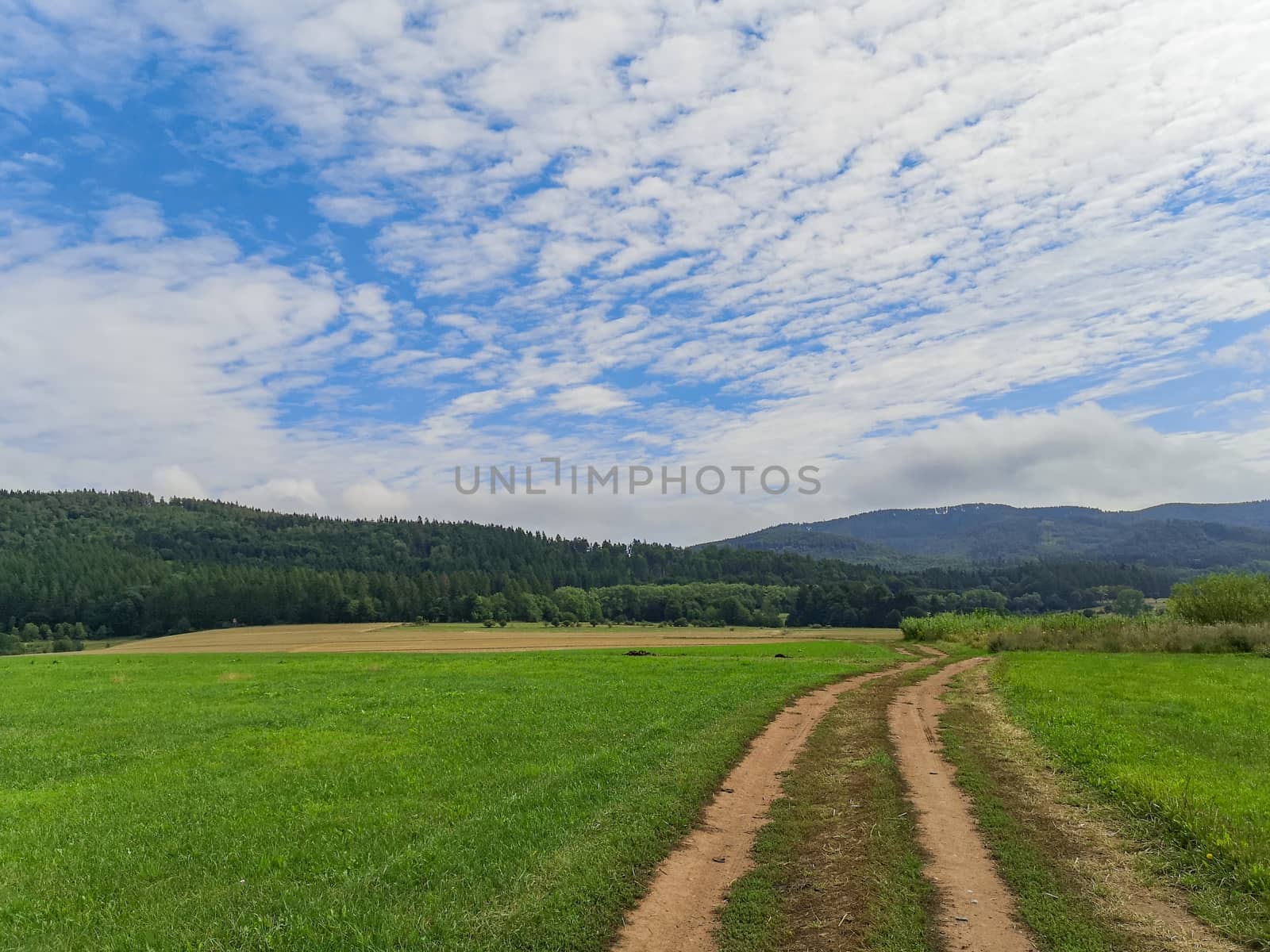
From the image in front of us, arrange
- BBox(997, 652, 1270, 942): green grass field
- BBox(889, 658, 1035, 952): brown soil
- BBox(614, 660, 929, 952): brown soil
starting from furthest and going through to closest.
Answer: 1. BBox(997, 652, 1270, 942): green grass field
2. BBox(614, 660, 929, 952): brown soil
3. BBox(889, 658, 1035, 952): brown soil

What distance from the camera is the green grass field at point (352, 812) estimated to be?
907cm

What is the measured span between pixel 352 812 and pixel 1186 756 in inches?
696

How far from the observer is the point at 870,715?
23.3 m

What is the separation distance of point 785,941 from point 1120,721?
675 inches

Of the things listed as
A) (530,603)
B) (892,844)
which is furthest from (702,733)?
(530,603)

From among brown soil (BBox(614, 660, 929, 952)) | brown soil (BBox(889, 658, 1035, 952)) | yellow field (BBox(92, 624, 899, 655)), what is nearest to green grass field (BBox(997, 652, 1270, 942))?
brown soil (BBox(889, 658, 1035, 952))

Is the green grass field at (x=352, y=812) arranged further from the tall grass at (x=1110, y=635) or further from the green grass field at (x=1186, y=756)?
the tall grass at (x=1110, y=635)

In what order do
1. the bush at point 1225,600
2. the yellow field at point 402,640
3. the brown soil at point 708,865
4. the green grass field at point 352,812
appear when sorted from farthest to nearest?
the yellow field at point 402,640, the bush at point 1225,600, the green grass field at point 352,812, the brown soil at point 708,865

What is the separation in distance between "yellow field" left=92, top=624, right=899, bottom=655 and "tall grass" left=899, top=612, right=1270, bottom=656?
24.2m

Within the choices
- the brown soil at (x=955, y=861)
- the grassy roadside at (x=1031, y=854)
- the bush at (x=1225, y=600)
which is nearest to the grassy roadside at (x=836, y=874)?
the brown soil at (x=955, y=861)

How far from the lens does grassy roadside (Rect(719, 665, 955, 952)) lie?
8.31 metres

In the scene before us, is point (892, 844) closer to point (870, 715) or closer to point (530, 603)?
point (870, 715)

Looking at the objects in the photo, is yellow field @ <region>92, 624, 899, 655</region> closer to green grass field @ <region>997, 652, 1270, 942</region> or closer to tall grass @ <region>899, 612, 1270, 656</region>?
tall grass @ <region>899, 612, 1270, 656</region>

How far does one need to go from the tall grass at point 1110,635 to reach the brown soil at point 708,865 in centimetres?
4920
